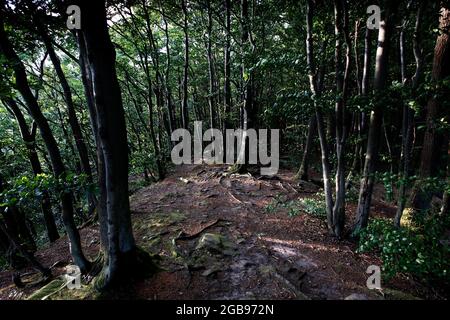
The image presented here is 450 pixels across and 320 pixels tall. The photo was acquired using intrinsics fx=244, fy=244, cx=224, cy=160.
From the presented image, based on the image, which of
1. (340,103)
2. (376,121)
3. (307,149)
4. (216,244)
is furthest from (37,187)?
(307,149)

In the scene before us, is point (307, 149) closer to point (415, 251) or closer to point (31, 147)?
point (415, 251)

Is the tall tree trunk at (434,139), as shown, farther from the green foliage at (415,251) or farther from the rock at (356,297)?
the rock at (356,297)

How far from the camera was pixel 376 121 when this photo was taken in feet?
16.6

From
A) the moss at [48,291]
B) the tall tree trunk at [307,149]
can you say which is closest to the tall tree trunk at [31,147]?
the moss at [48,291]

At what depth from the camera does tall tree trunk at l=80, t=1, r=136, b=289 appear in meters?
3.36

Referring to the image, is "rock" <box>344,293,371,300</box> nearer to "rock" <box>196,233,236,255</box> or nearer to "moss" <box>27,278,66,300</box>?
"rock" <box>196,233,236,255</box>

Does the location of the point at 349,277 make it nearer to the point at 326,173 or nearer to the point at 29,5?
the point at 326,173

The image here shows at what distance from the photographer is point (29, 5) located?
486 centimetres

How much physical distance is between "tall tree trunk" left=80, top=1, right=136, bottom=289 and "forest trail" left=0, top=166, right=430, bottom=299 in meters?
0.52

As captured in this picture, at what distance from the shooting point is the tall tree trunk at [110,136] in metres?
3.36

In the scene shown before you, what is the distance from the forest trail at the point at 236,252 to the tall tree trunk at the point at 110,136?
521 millimetres

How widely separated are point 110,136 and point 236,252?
331 centimetres
